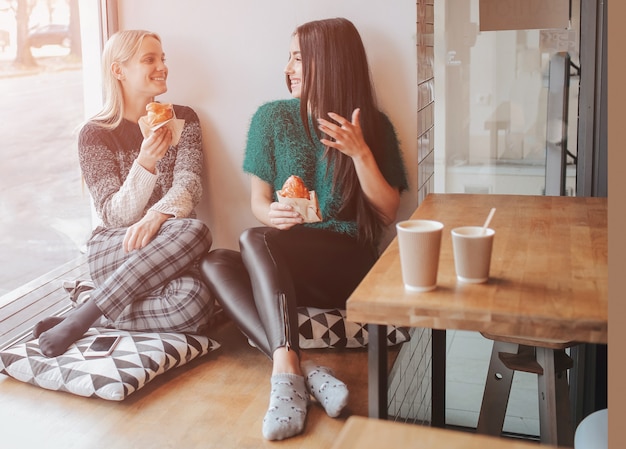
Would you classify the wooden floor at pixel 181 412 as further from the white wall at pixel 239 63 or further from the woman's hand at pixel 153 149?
the woman's hand at pixel 153 149

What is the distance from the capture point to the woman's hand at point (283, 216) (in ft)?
8.20

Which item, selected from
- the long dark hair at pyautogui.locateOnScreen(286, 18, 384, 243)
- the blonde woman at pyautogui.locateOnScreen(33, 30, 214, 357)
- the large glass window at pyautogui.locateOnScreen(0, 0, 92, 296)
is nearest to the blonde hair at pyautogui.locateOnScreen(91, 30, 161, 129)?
the blonde woman at pyautogui.locateOnScreen(33, 30, 214, 357)

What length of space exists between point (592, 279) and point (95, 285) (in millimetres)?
1730

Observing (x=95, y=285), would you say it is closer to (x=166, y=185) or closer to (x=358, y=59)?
(x=166, y=185)

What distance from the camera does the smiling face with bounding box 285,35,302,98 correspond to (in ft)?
8.31

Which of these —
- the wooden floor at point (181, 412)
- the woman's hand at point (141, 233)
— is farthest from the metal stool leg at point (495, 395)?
the woman's hand at point (141, 233)

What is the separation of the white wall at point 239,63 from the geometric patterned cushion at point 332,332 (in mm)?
401

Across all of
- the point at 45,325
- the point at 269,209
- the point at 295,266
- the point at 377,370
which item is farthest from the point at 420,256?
the point at 45,325

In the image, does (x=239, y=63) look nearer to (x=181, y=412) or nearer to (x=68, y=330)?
(x=68, y=330)

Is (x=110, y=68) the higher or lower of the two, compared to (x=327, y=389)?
higher

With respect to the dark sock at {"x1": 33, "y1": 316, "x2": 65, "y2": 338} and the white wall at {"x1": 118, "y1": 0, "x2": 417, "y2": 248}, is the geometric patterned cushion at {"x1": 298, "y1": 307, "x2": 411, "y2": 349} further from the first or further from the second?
the dark sock at {"x1": 33, "y1": 316, "x2": 65, "y2": 338}

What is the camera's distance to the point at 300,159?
8.20 feet

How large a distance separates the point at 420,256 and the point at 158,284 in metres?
1.40

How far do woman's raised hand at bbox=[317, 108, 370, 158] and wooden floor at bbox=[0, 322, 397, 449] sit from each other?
627mm
